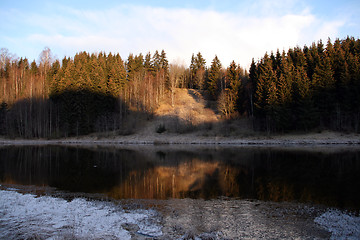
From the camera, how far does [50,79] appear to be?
219 ft

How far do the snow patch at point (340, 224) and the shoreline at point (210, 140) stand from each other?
34.6 meters

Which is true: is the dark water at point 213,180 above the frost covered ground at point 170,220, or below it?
below

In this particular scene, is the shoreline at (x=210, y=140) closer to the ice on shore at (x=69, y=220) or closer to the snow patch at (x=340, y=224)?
the snow patch at (x=340, y=224)

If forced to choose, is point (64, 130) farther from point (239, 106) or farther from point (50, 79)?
point (239, 106)

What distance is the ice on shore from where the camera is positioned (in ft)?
24.1

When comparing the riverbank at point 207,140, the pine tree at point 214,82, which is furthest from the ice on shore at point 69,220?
the pine tree at point 214,82

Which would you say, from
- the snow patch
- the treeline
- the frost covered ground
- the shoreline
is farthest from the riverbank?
the snow patch

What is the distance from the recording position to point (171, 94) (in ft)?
247

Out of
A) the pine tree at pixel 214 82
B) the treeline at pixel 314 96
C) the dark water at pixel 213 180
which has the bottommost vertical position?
the dark water at pixel 213 180

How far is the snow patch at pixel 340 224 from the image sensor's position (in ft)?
24.4

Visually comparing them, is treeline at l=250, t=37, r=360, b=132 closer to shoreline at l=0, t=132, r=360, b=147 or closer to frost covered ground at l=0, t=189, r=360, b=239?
shoreline at l=0, t=132, r=360, b=147

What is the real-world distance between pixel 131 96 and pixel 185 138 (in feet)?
82.6

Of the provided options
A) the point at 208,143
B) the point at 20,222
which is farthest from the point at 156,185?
the point at 208,143

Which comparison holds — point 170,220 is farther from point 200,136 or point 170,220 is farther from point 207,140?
point 200,136
